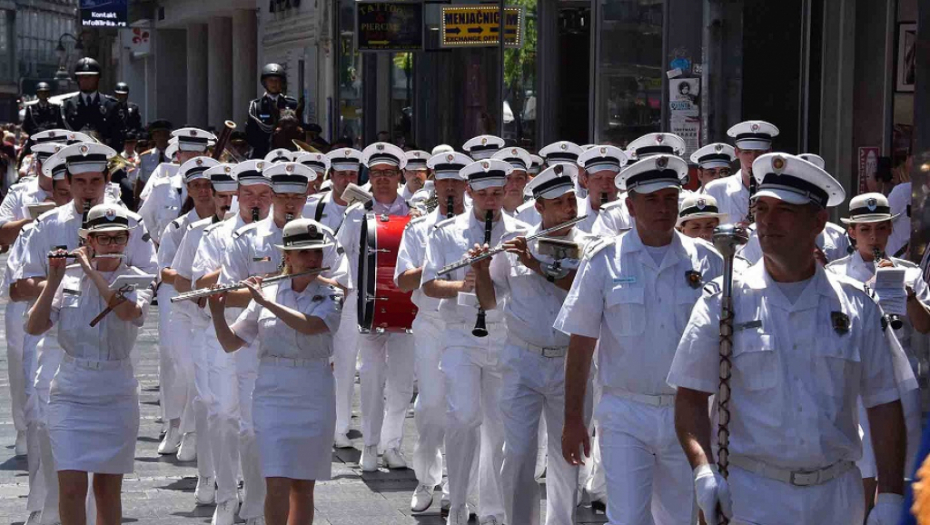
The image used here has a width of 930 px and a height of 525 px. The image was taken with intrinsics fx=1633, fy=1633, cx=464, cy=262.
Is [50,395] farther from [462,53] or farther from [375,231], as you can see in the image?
[462,53]

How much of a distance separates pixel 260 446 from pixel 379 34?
16.5 m

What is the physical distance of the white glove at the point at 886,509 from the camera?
523 cm

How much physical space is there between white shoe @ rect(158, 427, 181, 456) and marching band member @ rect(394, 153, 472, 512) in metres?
2.25

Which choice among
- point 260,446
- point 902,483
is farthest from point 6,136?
point 902,483

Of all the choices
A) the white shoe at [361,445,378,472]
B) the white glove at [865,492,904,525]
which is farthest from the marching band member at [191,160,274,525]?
the white glove at [865,492,904,525]

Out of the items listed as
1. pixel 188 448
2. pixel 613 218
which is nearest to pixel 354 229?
pixel 188 448

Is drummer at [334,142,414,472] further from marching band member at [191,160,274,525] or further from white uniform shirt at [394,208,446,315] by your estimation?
marching band member at [191,160,274,525]

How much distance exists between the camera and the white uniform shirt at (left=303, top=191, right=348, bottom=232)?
42.0 ft

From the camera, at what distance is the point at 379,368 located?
Result: 12000 mm

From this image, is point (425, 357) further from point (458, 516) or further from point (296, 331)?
point (296, 331)

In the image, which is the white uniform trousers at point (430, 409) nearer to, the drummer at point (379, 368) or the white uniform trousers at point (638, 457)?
the drummer at point (379, 368)

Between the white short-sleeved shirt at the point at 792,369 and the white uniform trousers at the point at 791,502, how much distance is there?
0.08m

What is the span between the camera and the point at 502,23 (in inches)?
883

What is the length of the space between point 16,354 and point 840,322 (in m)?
Result: 7.54
